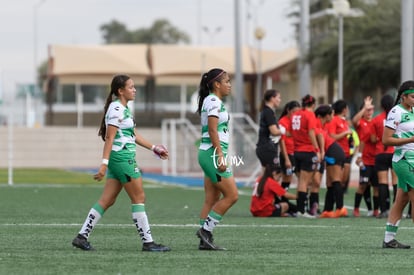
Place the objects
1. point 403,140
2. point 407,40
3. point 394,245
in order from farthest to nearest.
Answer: point 407,40, point 394,245, point 403,140

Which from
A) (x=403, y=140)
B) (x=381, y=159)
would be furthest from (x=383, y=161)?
(x=403, y=140)

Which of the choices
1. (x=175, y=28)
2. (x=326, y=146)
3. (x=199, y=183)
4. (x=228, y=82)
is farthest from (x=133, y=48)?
(x=175, y=28)

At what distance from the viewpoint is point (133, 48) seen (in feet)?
203

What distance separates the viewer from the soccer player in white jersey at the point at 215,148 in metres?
12.4

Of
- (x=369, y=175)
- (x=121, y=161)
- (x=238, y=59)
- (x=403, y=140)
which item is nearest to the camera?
(x=121, y=161)

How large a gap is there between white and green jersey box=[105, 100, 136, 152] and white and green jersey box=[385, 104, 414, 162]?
108 inches

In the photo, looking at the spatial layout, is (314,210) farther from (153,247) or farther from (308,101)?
(153,247)

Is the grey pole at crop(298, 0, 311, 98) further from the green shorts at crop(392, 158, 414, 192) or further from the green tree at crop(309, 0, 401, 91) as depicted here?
the green shorts at crop(392, 158, 414, 192)

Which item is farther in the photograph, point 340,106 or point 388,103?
point 340,106

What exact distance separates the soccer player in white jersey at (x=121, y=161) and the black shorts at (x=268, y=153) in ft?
20.3

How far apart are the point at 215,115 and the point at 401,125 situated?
199 centimetres

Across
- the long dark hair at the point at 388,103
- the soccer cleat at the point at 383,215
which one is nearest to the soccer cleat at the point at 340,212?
the soccer cleat at the point at 383,215

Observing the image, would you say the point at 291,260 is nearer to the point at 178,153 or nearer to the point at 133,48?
the point at 178,153

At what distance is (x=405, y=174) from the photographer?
12.6m
